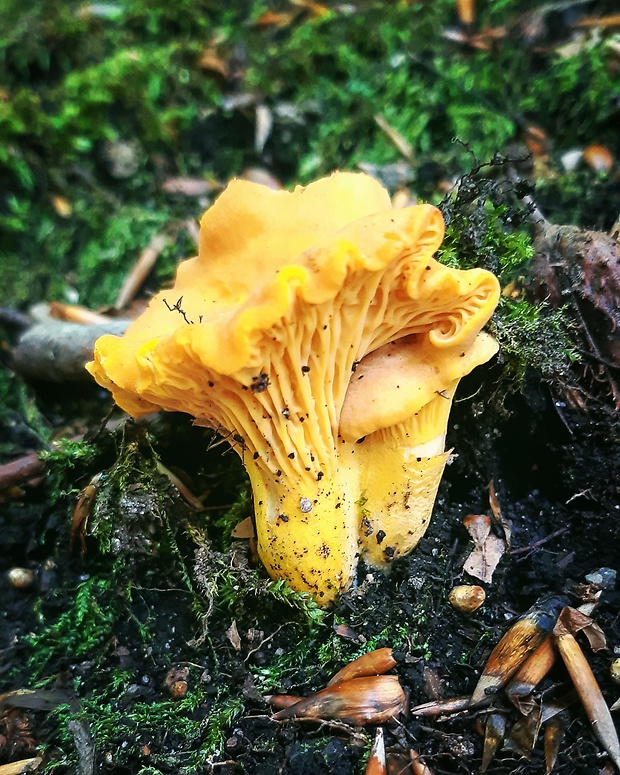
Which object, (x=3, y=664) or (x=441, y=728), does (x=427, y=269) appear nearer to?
(x=441, y=728)

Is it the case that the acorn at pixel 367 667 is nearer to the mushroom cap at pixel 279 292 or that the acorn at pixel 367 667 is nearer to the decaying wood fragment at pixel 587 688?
the decaying wood fragment at pixel 587 688

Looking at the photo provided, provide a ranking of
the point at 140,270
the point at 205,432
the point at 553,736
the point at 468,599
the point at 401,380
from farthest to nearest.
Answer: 1. the point at 140,270
2. the point at 205,432
3. the point at 468,599
4. the point at 401,380
5. the point at 553,736

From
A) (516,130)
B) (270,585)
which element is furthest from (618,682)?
(516,130)

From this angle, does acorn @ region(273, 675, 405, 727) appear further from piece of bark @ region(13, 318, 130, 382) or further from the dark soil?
piece of bark @ region(13, 318, 130, 382)

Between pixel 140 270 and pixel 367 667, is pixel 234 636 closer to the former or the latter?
pixel 367 667

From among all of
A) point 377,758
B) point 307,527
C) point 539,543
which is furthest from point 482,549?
point 377,758

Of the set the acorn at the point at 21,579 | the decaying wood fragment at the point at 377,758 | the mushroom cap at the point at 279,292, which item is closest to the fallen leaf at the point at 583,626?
the decaying wood fragment at the point at 377,758
